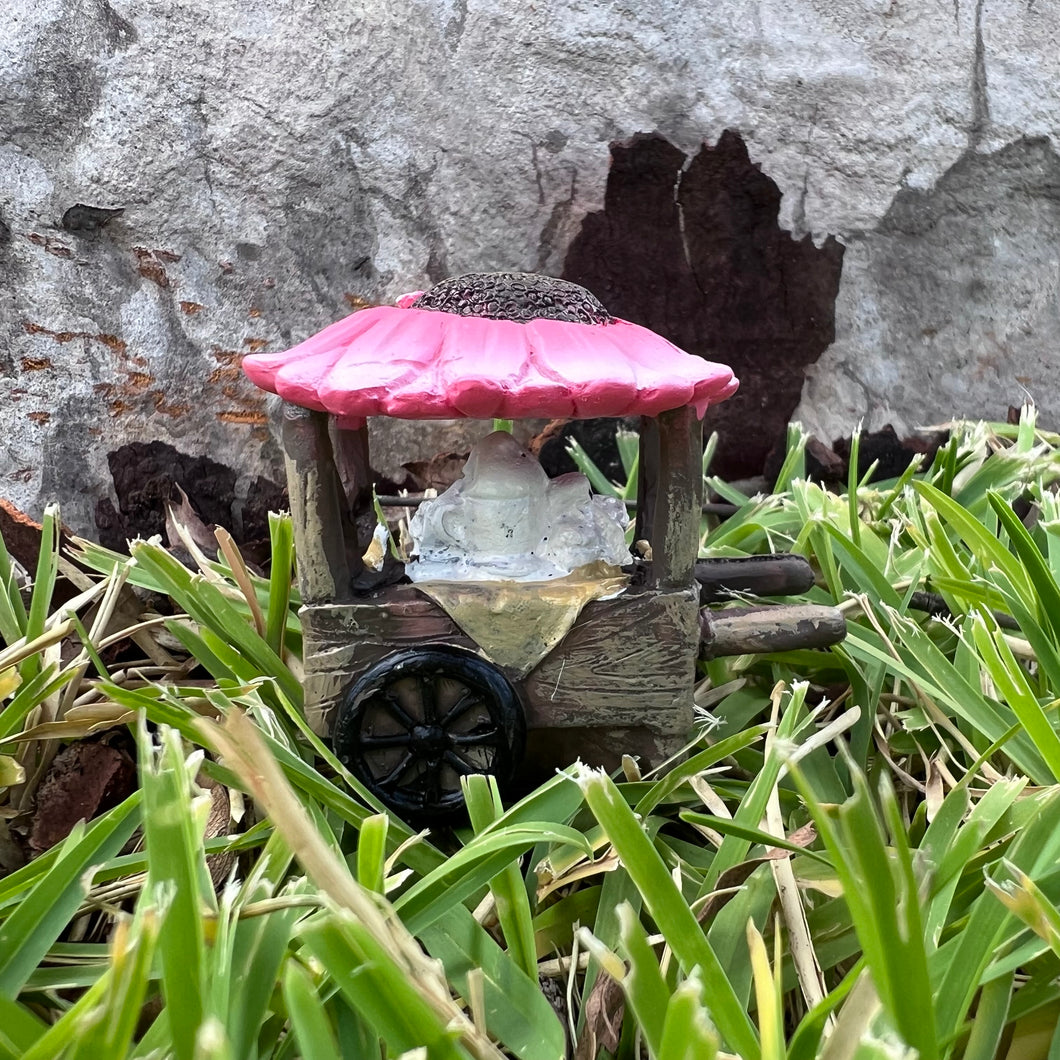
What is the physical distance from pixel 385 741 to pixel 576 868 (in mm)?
177

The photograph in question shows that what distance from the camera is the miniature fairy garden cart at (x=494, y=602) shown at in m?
0.66

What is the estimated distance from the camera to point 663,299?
1.33m

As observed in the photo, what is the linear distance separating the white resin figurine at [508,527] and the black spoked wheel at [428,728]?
0.26ft

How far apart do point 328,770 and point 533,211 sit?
2.95 ft

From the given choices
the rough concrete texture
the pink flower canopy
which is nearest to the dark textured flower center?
the pink flower canopy

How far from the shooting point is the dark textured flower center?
2.26 feet

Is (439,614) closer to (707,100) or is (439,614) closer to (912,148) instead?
(707,100)

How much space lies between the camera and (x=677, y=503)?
0.69 meters

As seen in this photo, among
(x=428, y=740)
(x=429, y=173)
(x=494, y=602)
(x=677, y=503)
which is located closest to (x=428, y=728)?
(x=428, y=740)

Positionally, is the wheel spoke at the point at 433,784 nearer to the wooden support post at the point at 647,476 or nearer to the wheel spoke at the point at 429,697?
the wheel spoke at the point at 429,697

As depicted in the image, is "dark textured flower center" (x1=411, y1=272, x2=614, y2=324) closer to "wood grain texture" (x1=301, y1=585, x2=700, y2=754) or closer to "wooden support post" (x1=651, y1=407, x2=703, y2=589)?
"wooden support post" (x1=651, y1=407, x2=703, y2=589)

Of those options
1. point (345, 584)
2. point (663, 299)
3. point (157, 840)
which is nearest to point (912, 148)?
point (663, 299)

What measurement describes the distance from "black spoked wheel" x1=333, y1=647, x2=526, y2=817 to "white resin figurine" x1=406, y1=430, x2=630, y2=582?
0.08 meters

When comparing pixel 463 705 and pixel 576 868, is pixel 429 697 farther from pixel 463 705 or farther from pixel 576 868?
pixel 576 868
